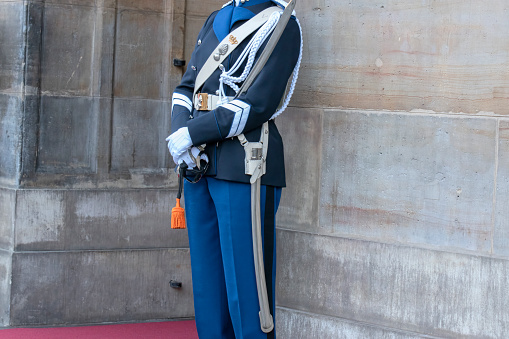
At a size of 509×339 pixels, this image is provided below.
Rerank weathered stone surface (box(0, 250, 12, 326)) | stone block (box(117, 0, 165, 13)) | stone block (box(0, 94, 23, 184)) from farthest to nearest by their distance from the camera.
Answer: stone block (box(117, 0, 165, 13)), stone block (box(0, 94, 23, 184)), weathered stone surface (box(0, 250, 12, 326))

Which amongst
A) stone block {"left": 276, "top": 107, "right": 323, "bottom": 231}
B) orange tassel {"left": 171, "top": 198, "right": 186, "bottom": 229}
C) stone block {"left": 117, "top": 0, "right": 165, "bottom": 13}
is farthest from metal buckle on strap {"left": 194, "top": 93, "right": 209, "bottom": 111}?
stone block {"left": 117, "top": 0, "right": 165, "bottom": 13}

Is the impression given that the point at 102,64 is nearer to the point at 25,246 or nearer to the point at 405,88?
the point at 25,246

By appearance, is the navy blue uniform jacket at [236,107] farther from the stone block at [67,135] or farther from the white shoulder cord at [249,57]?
the stone block at [67,135]

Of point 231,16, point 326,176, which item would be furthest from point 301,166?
point 231,16

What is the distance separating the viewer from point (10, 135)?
4.40 metres

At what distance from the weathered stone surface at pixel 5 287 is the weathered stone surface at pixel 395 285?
5.86 feet

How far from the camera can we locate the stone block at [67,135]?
4441 mm

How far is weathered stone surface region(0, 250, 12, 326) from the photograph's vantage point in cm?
425

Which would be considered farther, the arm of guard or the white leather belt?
the white leather belt

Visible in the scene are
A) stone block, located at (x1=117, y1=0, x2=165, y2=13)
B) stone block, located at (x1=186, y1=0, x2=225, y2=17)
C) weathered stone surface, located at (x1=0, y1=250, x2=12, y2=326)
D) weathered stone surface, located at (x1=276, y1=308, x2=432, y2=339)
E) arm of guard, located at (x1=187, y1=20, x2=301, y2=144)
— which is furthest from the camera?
stone block, located at (x1=186, y1=0, x2=225, y2=17)

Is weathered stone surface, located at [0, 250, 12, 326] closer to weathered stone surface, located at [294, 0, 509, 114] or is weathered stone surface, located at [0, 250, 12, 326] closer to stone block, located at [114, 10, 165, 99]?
stone block, located at [114, 10, 165, 99]

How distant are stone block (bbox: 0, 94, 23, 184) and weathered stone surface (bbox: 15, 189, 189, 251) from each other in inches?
7.4

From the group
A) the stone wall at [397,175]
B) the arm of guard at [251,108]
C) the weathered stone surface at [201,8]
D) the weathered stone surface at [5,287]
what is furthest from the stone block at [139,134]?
the arm of guard at [251,108]

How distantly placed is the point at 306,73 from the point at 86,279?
202 cm
